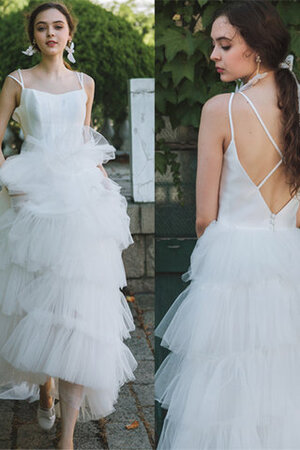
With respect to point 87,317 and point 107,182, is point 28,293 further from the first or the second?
point 107,182

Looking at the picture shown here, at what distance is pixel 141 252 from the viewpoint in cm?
231

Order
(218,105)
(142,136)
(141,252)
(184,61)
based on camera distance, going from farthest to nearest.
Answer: (184,61), (141,252), (142,136), (218,105)

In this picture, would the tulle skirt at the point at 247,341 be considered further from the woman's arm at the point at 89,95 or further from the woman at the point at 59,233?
the woman's arm at the point at 89,95

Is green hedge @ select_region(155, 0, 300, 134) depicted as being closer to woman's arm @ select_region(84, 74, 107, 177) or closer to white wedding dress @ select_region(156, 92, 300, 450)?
woman's arm @ select_region(84, 74, 107, 177)


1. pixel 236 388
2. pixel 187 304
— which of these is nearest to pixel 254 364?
pixel 236 388

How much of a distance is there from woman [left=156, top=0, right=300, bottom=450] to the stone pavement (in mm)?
301

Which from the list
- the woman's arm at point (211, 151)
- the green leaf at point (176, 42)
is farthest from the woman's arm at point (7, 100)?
the green leaf at point (176, 42)

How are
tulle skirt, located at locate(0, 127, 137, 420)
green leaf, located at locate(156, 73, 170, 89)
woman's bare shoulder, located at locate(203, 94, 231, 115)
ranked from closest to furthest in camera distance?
woman's bare shoulder, located at locate(203, 94, 231, 115) → tulle skirt, located at locate(0, 127, 137, 420) → green leaf, located at locate(156, 73, 170, 89)

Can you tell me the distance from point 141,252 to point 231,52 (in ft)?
2.98

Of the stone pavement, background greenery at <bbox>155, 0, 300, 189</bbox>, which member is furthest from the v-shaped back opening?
background greenery at <bbox>155, 0, 300, 189</bbox>

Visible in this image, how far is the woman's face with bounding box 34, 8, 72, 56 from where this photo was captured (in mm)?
1882

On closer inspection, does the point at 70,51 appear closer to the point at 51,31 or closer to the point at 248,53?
the point at 51,31

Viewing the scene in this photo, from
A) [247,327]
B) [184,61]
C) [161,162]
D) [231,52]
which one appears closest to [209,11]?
[184,61]

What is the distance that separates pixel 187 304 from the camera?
1.88 meters
